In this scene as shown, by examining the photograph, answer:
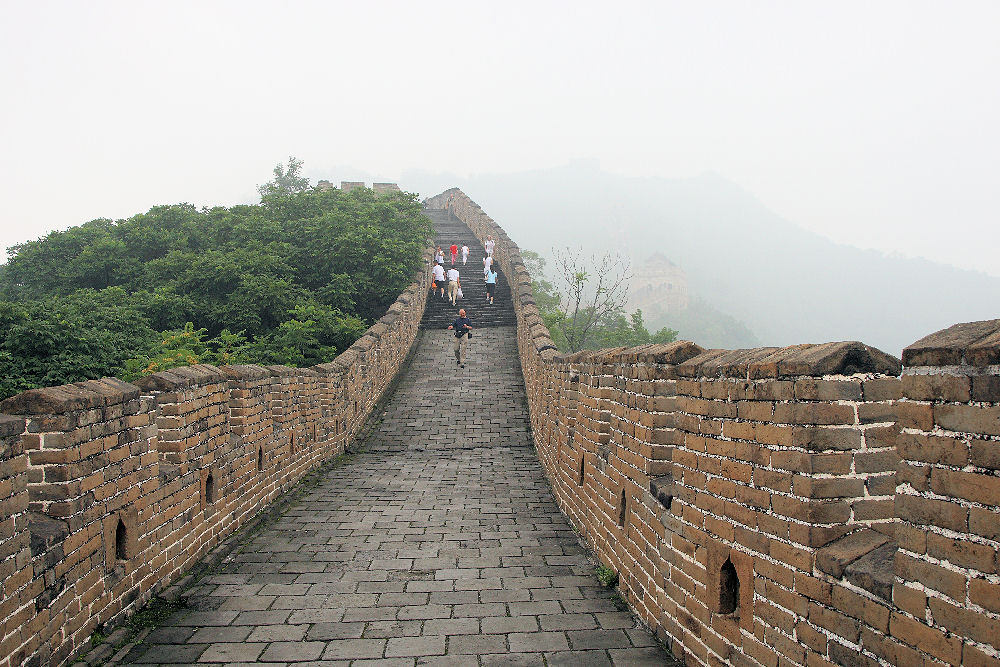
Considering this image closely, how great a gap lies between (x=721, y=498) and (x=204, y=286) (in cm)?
1487

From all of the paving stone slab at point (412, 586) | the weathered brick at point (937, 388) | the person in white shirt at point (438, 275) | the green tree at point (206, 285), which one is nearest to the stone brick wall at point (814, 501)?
the weathered brick at point (937, 388)

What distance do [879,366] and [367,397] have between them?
35.1ft

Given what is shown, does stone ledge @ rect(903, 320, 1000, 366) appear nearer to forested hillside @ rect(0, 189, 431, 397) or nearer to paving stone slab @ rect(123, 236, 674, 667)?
paving stone slab @ rect(123, 236, 674, 667)

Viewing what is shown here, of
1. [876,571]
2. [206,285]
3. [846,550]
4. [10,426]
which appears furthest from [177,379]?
[206,285]

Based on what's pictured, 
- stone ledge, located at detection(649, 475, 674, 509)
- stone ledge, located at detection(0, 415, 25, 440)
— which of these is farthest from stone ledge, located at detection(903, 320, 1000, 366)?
stone ledge, located at detection(0, 415, 25, 440)

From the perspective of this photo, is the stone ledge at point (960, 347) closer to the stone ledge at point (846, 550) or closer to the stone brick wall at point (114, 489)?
the stone ledge at point (846, 550)

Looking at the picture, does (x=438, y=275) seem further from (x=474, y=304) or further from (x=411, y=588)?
(x=411, y=588)

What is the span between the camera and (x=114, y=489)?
402cm

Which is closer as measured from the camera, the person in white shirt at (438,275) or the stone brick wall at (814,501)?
the stone brick wall at (814,501)

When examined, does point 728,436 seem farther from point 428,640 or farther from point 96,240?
point 96,240

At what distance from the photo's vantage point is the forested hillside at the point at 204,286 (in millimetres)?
11023

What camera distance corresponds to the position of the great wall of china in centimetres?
185

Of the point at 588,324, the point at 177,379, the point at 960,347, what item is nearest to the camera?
the point at 960,347

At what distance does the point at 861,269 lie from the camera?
154875mm
